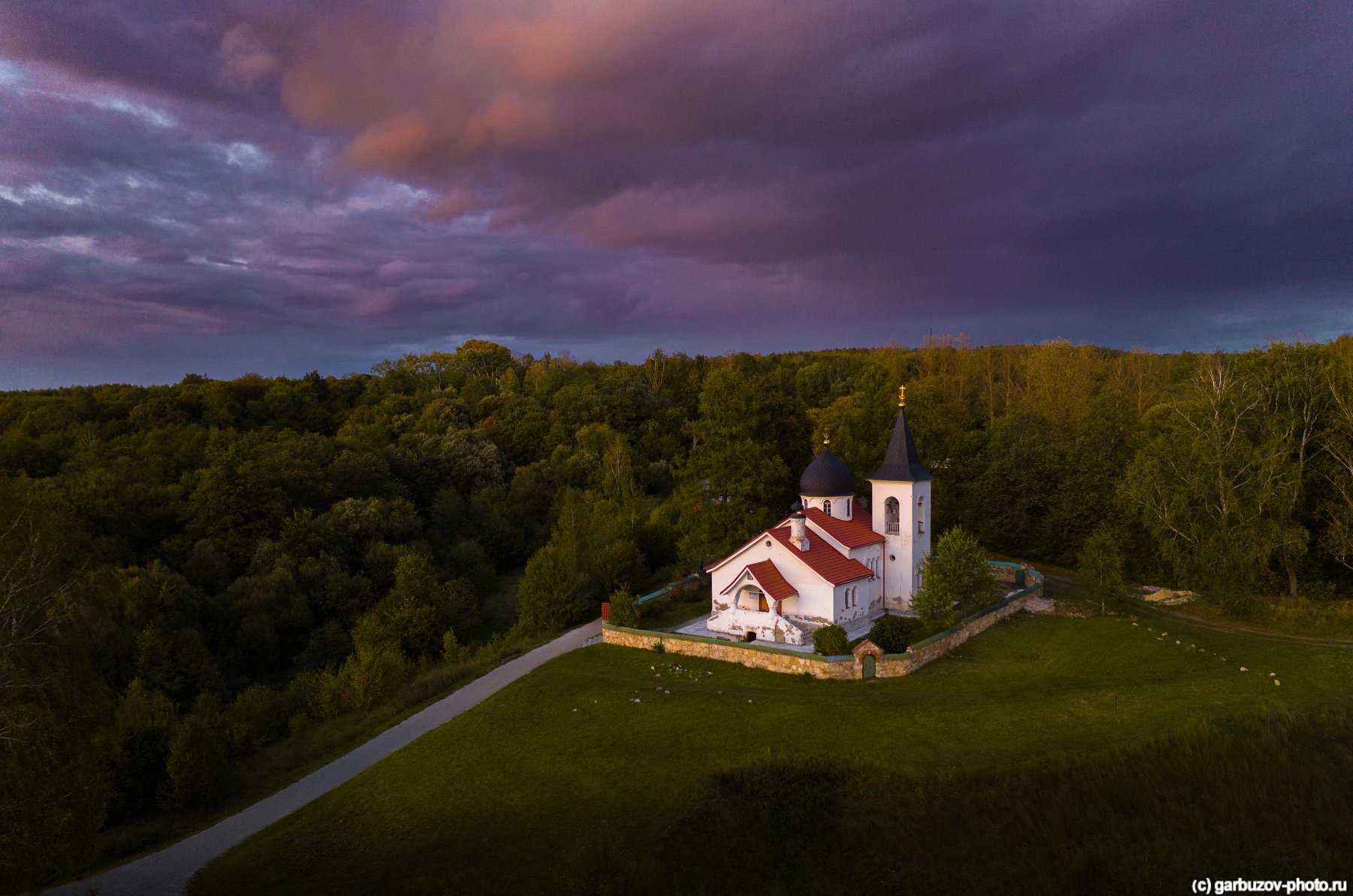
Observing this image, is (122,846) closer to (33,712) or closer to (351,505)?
(33,712)

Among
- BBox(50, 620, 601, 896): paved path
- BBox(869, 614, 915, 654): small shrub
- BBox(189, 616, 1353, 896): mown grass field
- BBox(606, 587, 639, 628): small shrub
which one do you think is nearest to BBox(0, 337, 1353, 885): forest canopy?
BBox(50, 620, 601, 896): paved path

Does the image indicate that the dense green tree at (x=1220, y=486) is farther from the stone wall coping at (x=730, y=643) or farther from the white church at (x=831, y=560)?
the stone wall coping at (x=730, y=643)

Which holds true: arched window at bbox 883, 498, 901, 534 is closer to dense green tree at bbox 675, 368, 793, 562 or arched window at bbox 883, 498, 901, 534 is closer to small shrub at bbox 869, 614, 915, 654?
small shrub at bbox 869, 614, 915, 654

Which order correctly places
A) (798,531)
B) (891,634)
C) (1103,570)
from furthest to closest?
(1103,570), (798,531), (891,634)

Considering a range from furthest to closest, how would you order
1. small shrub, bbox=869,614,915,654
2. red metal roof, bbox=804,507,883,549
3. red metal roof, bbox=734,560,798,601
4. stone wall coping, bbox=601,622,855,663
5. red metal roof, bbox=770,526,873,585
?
1. red metal roof, bbox=804,507,883,549
2. red metal roof, bbox=770,526,873,585
3. red metal roof, bbox=734,560,798,601
4. small shrub, bbox=869,614,915,654
5. stone wall coping, bbox=601,622,855,663

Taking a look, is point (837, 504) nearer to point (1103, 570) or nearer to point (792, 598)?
point (792, 598)

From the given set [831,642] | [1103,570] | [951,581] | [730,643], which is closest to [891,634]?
[831,642]

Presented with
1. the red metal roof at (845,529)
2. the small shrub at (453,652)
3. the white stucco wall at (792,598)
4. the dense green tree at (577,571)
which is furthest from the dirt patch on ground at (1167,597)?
the small shrub at (453,652)
